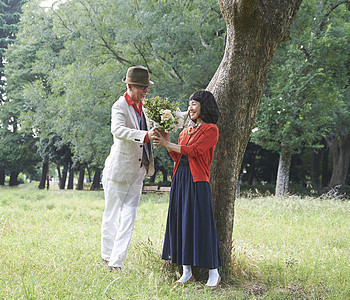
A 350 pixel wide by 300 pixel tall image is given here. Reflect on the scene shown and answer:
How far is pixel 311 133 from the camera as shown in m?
13.7

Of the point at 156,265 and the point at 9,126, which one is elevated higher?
the point at 9,126

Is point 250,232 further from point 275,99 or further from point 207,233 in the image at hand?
point 275,99

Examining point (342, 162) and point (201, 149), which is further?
point (342, 162)

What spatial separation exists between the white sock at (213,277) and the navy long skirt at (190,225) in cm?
10

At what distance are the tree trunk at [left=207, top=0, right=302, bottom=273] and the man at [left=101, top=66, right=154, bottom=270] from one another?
93cm

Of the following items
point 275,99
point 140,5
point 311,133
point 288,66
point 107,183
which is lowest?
point 107,183

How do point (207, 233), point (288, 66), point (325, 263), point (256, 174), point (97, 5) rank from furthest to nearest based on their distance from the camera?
point (256, 174)
point (97, 5)
point (288, 66)
point (325, 263)
point (207, 233)

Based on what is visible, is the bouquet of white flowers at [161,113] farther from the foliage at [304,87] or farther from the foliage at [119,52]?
the foliage at [119,52]

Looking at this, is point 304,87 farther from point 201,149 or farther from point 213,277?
point 213,277


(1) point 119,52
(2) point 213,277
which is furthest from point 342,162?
(2) point 213,277

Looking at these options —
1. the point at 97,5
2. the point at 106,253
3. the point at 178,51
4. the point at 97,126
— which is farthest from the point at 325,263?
the point at 97,5

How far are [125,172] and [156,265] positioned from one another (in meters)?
1.19

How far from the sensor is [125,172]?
14.7 ft

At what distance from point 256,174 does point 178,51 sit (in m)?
15.6
